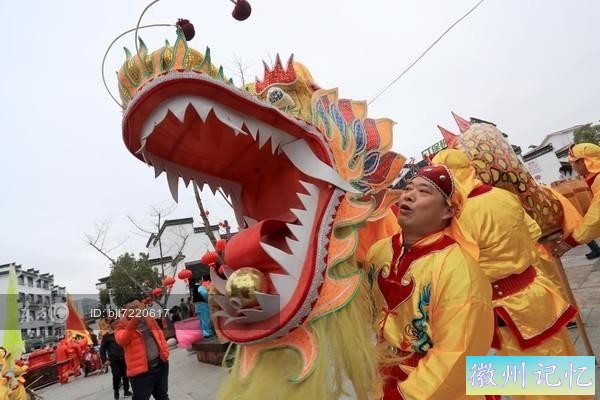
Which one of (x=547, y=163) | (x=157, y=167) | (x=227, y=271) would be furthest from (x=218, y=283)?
(x=547, y=163)

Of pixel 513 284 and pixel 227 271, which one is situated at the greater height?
pixel 227 271

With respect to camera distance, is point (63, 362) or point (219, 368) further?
point (63, 362)

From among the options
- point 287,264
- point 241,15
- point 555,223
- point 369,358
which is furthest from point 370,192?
point 555,223

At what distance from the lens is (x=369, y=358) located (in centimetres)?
134

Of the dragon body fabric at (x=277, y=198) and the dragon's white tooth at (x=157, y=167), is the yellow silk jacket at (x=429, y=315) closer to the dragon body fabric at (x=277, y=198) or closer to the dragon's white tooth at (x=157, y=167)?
the dragon body fabric at (x=277, y=198)

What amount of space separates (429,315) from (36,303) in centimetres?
5154

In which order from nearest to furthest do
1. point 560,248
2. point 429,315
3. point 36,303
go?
point 429,315 < point 560,248 < point 36,303

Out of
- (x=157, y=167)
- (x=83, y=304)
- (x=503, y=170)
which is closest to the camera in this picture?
(x=157, y=167)

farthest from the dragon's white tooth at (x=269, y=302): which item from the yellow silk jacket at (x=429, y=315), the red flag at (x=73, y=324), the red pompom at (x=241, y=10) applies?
the red flag at (x=73, y=324)

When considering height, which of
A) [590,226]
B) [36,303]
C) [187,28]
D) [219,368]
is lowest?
[219,368]

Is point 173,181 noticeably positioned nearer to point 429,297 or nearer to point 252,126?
point 252,126

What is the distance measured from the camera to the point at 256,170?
1713 millimetres

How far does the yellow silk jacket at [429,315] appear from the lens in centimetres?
123

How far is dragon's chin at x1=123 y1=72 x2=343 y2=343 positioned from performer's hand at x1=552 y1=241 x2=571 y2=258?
219cm
